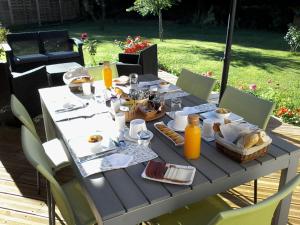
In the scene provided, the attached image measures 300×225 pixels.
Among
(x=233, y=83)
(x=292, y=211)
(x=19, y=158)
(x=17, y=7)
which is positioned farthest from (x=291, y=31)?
(x=17, y=7)

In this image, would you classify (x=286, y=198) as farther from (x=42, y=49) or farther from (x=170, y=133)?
(x=42, y=49)

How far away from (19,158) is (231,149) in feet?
7.53

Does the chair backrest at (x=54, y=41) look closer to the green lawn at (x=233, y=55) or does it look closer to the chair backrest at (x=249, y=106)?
the green lawn at (x=233, y=55)

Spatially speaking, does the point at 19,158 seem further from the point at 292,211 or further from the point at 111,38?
the point at 111,38

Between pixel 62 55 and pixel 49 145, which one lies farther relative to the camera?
pixel 62 55

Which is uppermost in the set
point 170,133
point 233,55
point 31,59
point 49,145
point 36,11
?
point 36,11

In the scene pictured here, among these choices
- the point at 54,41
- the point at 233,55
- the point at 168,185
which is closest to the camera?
the point at 168,185

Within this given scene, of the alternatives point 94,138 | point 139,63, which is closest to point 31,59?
point 139,63

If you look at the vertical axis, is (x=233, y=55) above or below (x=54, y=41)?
below

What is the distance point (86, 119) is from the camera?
2076mm

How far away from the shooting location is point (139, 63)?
4355 millimetres

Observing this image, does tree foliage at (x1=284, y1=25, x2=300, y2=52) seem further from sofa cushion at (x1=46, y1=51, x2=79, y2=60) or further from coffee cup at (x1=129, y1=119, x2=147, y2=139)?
coffee cup at (x1=129, y1=119, x2=147, y2=139)

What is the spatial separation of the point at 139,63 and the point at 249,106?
242cm

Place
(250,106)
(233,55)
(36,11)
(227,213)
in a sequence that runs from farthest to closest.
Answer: (36,11), (233,55), (250,106), (227,213)
